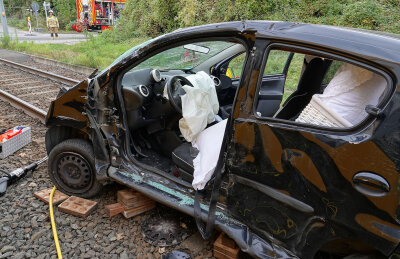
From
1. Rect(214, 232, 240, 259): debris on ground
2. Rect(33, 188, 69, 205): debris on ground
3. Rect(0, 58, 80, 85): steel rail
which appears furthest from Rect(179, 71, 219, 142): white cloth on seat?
Answer: Rect(0, 58, 80, 85): steel rail

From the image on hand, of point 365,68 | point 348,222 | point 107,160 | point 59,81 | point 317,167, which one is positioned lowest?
point 59,81

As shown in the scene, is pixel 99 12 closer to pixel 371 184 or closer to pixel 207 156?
pixel 207 156

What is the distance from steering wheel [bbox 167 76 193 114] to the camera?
9.55 ft

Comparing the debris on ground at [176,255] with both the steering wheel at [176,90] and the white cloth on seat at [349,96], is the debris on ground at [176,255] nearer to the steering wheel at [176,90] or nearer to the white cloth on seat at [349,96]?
the steering wheel at [176,90]

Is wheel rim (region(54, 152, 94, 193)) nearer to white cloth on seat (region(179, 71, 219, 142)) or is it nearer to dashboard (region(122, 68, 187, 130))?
dashboard (region(122, 68, 187, 130))

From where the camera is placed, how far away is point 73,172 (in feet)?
10.8

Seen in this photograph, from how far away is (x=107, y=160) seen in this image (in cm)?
300

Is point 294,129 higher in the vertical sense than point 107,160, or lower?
higher

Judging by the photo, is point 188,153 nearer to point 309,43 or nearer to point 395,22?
point 309,43

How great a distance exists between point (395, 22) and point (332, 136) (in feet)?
34.1

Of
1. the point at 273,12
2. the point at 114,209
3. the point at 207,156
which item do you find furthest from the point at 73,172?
the point at 273,12

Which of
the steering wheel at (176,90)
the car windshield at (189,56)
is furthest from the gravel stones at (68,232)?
the car windshield at (189,56)

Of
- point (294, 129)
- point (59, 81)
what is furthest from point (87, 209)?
point (59, 81)

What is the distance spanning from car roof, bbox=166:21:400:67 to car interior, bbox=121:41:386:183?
162 millimetres
